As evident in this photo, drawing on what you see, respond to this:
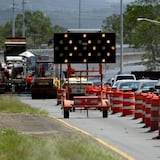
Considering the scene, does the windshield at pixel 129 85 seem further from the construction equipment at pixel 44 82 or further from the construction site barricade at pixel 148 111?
the construction site barricade at pixel 148 111

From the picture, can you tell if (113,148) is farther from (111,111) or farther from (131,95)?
(111,111)

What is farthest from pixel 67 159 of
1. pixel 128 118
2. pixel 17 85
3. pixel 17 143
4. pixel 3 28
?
pixel 3 28

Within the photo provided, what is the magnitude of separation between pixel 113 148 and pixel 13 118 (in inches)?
417

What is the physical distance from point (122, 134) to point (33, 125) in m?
3.50

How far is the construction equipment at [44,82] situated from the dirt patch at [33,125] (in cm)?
2360

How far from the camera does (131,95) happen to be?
31.4 m

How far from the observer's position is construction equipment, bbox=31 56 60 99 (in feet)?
176

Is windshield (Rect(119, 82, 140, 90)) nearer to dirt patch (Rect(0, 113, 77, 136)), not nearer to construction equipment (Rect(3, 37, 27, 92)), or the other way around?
dirt patch (Rect(0, 113, 77, 136))

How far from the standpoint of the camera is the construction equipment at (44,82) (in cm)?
5359

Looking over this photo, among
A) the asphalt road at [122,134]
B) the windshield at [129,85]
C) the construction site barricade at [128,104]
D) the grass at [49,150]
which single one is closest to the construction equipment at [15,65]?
the windshield at [129,85]

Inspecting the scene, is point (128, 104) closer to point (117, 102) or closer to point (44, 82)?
point (117, 102)

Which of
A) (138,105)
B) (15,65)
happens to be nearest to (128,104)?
(138,105)

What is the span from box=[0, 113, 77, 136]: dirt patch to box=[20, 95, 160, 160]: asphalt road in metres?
0.79

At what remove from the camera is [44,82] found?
177 ft
